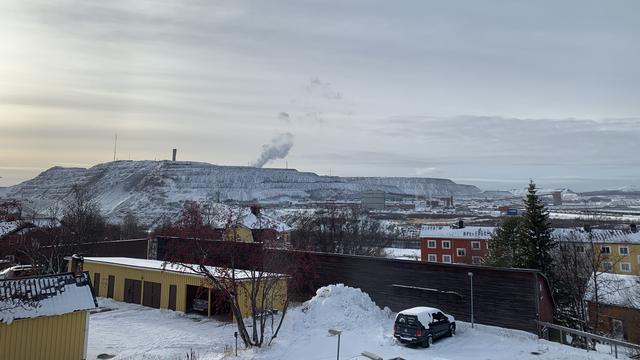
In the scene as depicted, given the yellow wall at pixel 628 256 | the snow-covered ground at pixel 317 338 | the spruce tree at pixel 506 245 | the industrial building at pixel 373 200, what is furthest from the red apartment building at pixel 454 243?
the snow-covered ground at pixel 317 338

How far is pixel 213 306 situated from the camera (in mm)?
27156

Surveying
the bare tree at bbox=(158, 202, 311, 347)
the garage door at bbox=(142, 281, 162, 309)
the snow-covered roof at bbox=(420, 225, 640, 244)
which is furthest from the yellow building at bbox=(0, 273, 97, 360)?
the snow-covered roof at bbox=(420, 225, 640, 244)

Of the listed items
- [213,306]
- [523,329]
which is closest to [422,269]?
[523,329]

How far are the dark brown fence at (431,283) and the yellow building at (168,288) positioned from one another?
1.75 metres

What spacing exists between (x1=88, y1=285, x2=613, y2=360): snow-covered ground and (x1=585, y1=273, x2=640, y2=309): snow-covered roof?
842 inches

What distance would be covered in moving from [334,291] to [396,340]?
18.7 feet

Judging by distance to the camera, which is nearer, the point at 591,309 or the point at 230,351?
the point at 230,351

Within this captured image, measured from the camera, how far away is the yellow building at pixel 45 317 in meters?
16.3

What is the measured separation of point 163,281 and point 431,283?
16904mm

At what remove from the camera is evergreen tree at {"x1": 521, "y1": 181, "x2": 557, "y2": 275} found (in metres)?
34.0

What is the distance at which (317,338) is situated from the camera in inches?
773

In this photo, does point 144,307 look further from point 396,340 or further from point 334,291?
point 396,340

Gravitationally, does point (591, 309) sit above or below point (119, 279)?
below

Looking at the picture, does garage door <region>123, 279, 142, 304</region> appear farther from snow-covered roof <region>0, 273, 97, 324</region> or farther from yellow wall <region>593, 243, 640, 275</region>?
yellow wall <region>593, 243, 640, 275</region>
